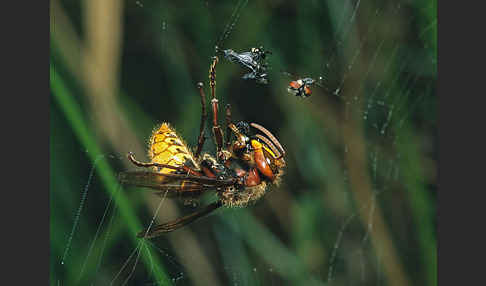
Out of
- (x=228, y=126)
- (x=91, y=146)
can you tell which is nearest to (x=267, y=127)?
(x=228, y=126)

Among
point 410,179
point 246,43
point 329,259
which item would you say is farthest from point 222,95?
point 410,179

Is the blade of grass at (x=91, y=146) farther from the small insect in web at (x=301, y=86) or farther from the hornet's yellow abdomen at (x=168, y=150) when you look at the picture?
the small insect in web at (x=301, y=86)

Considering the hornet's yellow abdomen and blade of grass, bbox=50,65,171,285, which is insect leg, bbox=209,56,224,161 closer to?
the hornet's yellow abdomen

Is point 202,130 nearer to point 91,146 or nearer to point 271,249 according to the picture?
point 91,146

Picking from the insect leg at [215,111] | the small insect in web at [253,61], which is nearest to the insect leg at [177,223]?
the insect leg at [215,111]

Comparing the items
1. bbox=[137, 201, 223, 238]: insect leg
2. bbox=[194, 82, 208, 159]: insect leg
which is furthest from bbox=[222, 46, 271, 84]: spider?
bbox=[137, 201, 223, 238]: insect leg
